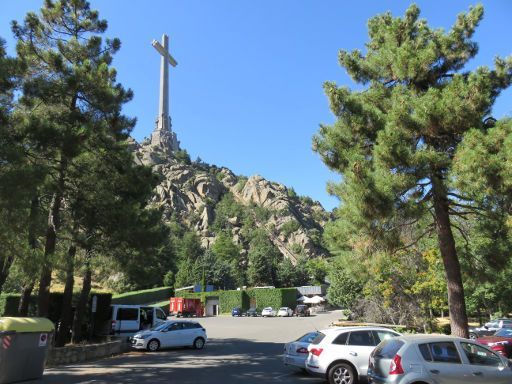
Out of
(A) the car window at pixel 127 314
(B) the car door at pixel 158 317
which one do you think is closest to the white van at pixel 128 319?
(A) the car window at pixel 127 314

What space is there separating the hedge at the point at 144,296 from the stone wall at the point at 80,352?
44.2 meters

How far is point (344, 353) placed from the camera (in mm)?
11086

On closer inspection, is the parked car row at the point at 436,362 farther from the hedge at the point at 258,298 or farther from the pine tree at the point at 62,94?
the hedge at the point at 258,298

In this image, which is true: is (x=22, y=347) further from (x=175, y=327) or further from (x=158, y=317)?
(x=158, y=317)

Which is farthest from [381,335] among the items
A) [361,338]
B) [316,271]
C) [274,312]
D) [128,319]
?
[316,271]

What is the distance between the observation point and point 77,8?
59.9 feet

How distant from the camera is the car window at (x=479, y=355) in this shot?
334 inches

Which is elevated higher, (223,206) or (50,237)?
(223,206)

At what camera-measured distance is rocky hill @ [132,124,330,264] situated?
159500mm

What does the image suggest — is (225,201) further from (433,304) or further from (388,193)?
(388,193)

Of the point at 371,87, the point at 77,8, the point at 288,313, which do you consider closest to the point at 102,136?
the point at 77,8

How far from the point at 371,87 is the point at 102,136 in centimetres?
976

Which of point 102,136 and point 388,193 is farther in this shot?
point 102,136

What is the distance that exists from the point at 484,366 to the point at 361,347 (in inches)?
127
